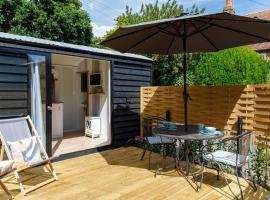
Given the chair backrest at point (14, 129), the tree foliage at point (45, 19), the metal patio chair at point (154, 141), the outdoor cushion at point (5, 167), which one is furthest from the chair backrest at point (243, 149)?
the tree foliage at point (45, 19)

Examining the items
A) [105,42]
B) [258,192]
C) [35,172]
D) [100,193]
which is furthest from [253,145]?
[35,172]

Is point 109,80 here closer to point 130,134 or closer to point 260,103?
point 130,134

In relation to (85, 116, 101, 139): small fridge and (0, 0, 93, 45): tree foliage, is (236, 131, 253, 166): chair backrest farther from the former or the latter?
(0, 0, 93, 45): tree foliage

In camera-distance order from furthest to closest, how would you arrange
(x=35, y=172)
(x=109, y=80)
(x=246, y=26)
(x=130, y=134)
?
1. (x=130, y=134)
2. (x=109, y=80)
3. (x=35, y=172)
4. (x=246, y=26)

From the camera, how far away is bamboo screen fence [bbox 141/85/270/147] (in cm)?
483

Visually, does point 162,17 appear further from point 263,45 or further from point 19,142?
point 19,142

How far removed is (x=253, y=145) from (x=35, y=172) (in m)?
3.92

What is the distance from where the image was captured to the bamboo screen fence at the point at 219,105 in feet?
15.9

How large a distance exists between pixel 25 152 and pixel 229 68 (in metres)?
8.46

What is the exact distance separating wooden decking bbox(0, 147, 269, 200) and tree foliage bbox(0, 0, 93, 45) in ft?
37.7

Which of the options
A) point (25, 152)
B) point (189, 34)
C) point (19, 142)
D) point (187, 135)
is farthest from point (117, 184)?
point (189, 34)

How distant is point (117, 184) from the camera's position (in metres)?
4.30

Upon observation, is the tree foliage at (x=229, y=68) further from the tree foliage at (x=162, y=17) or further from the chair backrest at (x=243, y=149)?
the chair backrest at (x=243, y=149)

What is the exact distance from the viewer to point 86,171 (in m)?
4.95
